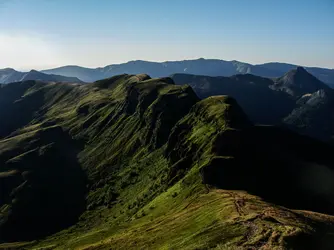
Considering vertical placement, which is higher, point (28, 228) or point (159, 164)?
point (159, 164)

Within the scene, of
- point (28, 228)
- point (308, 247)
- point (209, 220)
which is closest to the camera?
point (308, 247)

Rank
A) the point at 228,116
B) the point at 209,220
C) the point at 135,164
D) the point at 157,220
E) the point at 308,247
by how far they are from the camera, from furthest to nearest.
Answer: the point at 135,164 < the point at 228,116 < the point at 157,220 < the point at 209,220 < the point at 308,247

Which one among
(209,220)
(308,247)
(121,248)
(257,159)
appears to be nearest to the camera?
(308,247)

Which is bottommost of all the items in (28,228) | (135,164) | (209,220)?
(28,228)

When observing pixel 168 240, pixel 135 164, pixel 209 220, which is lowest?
pixel 135 164

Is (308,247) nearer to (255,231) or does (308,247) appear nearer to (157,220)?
(255,231)

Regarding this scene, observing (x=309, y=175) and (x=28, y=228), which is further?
(x=28, y=228)

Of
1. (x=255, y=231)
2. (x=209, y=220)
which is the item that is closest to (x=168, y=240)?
(x=209, y=220)

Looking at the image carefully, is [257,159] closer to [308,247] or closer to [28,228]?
[308,247]

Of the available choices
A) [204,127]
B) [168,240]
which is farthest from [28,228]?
[168,240]
